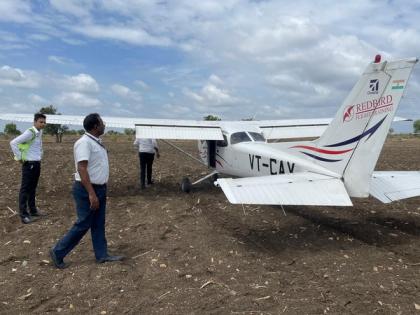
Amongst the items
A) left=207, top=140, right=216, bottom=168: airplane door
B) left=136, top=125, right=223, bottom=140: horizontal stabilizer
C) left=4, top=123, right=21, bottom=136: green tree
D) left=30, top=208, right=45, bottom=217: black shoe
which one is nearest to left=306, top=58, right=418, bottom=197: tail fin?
left=136, top=125, right=223, bottom=140: horizontal stabilizer

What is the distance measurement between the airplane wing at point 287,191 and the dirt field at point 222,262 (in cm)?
75

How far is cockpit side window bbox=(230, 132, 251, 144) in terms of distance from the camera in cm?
996

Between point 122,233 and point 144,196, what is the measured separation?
328 centimetres

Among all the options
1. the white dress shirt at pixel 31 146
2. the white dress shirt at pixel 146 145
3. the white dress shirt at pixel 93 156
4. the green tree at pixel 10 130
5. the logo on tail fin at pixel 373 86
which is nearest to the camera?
the white dress shirt at pixel 93 156

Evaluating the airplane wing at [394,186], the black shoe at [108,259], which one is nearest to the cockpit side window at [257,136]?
the airplane wing at [394,186]

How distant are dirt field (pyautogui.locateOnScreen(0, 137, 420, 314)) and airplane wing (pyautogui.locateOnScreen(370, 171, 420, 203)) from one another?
0.64 m

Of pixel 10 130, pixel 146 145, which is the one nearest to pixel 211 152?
pixel 146 145

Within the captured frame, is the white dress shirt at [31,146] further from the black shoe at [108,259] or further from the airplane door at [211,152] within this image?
the airplane door at [211,152]

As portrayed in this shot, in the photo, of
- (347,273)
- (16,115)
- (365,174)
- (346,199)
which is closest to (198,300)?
(347,273)

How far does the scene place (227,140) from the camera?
10.3 meters

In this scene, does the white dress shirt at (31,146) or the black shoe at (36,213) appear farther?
the black shoe at (36,213)

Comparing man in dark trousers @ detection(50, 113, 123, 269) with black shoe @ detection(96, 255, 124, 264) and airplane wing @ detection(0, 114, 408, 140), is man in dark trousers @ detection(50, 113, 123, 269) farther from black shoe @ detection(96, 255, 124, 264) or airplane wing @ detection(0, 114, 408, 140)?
airplane wing @ detection(0, 114, 408, 140)

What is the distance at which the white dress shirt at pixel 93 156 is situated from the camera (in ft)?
16.0

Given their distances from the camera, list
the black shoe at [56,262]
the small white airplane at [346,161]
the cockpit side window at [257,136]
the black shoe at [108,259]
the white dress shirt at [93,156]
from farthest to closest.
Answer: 1. the cockpit side window at [257,136]
2. the small white airplane at [346,161]
3. the black shoe at [108,259]
4. the black shoe at [56,262]
5. the white dress shirt at [93,156]
